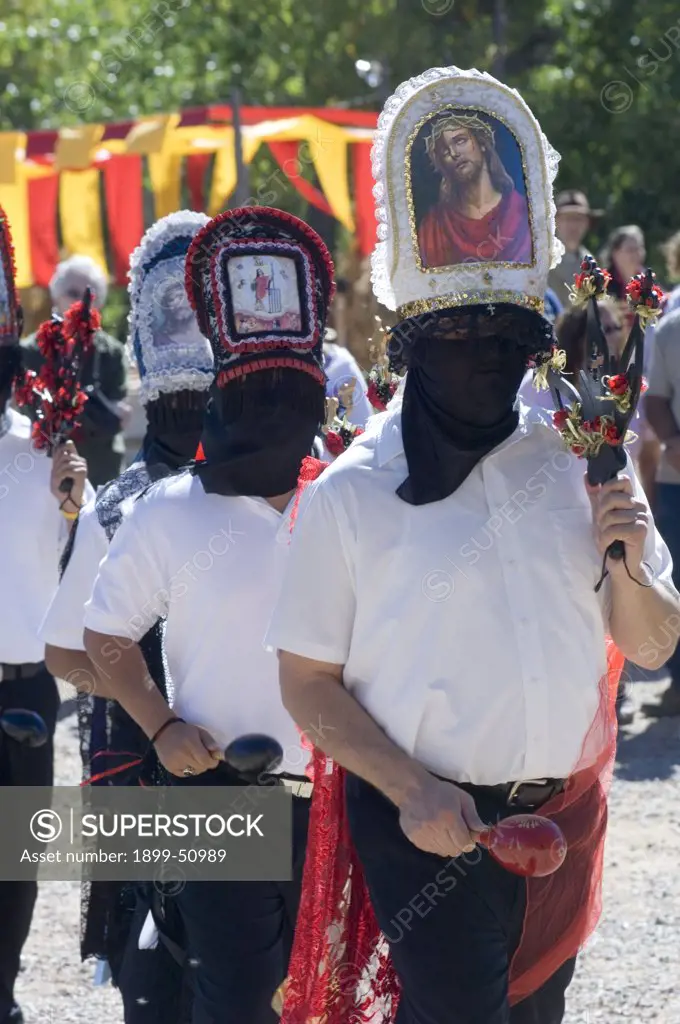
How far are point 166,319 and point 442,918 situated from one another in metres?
1.94

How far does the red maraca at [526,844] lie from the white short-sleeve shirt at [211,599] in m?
0.88

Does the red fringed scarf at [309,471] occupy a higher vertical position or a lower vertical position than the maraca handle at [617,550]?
lower

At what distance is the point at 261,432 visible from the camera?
3.32 metres

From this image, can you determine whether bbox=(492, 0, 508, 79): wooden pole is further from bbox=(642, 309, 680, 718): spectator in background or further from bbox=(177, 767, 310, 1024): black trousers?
bbox=(177, 767, 310, 1024): black trousers

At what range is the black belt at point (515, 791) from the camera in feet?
8.69

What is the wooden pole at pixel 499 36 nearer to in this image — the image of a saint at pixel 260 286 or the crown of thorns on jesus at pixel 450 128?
the image of a saint at pixel 260 286

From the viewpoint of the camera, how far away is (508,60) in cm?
1961

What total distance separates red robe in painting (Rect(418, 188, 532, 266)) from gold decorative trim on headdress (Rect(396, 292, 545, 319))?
6 cm

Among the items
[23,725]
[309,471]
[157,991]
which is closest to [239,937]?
[157,991]

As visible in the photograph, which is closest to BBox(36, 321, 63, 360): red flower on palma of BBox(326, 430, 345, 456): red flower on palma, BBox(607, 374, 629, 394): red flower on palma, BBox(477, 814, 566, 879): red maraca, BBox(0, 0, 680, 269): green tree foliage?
BBox(326, 430, 345, 456): red flower on palma

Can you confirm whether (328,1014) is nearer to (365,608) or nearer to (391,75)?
(365,608)

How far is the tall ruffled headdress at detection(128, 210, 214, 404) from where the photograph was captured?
12.8 ft

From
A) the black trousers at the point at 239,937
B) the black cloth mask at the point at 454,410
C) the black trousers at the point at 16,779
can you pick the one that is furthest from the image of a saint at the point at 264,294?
the black trousers at the point at 16,779

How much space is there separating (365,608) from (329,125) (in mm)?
10050
